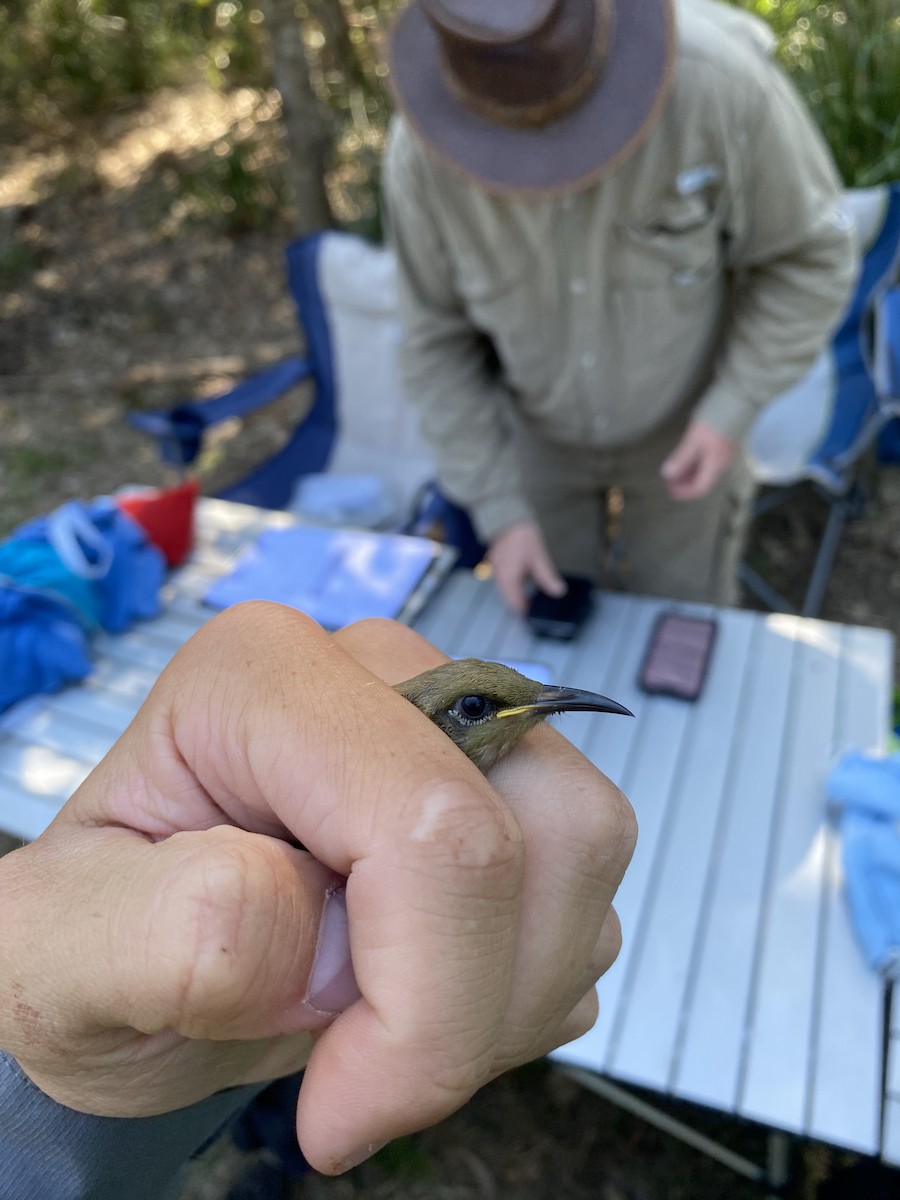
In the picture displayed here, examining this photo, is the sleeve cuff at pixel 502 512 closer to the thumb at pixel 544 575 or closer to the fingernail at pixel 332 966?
the thumb at pixel 544 575

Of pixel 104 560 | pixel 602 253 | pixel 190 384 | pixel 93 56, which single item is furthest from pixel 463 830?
pixel 93 56

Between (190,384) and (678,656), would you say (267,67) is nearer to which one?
(190,384)

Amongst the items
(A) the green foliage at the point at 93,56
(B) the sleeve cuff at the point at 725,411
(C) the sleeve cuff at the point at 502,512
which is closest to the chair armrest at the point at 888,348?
(B) the sleeve cuff at the point at 725,411

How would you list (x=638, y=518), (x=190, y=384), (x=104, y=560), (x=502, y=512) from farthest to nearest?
(x=190, y=384) < (x=638, y=518) < (x=104, y=560) < (x=502, y=512)

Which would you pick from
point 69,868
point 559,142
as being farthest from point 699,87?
point 69,868

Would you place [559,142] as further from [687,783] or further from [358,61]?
[358,61]

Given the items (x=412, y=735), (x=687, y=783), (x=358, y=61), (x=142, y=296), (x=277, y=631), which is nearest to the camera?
(x=412, y=735)
